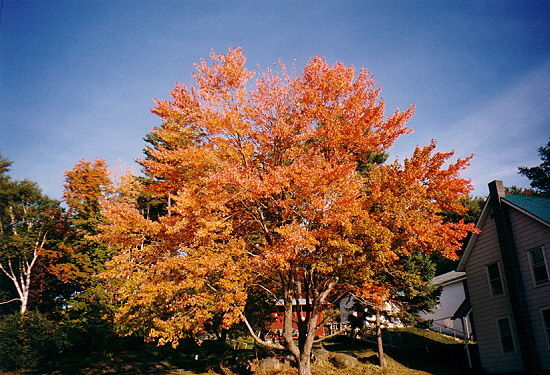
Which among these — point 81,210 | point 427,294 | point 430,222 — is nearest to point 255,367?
point 427,294

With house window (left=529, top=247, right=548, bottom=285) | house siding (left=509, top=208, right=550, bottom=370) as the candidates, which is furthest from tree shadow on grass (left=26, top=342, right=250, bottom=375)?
house window (left=529, top=247, right=548, bottom=285)

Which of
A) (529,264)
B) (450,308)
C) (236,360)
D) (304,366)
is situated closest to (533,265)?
(529,264)

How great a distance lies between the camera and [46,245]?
33.7 meters

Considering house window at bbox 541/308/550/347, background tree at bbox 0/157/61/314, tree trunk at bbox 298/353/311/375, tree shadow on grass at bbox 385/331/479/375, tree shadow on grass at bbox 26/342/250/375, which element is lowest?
tree shadow on grass at bbox 385/331/479/375

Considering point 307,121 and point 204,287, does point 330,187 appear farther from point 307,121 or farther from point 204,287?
point 204,287

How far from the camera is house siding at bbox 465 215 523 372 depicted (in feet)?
59.3

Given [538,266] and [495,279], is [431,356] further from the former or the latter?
[538,266]

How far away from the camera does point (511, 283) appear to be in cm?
1730

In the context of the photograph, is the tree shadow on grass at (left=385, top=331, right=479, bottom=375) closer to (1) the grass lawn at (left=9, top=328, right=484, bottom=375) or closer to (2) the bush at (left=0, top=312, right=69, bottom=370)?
(1) the grass lawn at (left=9, top=328, right=484, bottom=375)

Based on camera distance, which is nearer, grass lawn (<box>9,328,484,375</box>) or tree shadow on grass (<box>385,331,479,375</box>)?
tree shadow on grass (<box>385,331,479,375</box>)

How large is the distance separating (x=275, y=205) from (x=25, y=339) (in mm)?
16587

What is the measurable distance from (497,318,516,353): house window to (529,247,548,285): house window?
9.70 feet

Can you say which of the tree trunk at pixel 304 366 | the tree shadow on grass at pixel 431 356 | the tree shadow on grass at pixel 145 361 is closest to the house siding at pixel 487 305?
the tree shadow on grass at pixel 431 356

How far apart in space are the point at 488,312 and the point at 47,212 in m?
36.5
